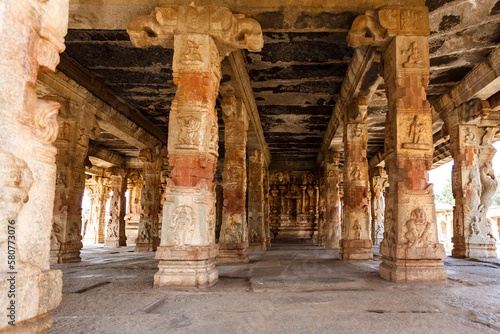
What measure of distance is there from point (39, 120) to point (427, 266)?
4996 millimetres

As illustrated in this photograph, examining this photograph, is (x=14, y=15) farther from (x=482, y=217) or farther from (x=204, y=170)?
(x=482, y=217)

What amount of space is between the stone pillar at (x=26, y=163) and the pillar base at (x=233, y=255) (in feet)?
20.6

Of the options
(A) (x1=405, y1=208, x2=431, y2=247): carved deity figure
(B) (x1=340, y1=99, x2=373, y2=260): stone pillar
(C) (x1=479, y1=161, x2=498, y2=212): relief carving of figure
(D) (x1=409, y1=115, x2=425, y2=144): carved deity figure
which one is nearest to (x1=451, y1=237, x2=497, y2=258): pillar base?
(C) (x1=479, y1=161, x2=498, y2=212): relief carving of figure

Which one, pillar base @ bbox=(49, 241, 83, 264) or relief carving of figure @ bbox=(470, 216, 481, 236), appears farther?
relief carving of figure @ bbox=(470, 216, 481, 236)

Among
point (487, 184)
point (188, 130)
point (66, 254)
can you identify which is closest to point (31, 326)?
point (188, 130)

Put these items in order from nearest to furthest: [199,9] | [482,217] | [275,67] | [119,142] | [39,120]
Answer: [39,120], [199,9], [275,67], [482,217], [119,142]

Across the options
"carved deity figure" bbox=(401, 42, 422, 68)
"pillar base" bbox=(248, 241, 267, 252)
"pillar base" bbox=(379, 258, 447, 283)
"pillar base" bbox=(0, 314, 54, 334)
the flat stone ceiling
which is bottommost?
"pillar base" bbox=(248, 241, 267, 252)

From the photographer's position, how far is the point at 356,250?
8703mm

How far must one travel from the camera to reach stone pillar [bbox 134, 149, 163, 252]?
43.6 ft

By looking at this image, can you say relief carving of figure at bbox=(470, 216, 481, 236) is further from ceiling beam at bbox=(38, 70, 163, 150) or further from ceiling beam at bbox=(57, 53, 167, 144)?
ceiling beam at bbox=(38, 70, 163, 150)

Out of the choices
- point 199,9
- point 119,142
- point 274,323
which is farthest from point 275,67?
point 119,142

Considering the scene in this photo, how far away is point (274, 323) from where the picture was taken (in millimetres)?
2916

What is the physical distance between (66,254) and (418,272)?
7747mm

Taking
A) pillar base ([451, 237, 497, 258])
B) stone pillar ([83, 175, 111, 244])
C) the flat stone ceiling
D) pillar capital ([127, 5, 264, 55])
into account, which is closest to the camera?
pillar capital ([127, 5, 264, 55])
